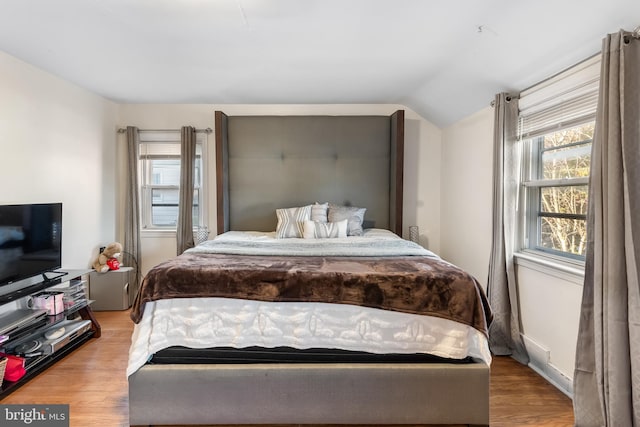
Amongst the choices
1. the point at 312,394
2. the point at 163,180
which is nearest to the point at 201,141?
the point at 163,180

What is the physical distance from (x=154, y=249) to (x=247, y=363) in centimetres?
270

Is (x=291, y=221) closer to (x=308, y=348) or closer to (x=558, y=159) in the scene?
(x=308, y=348)

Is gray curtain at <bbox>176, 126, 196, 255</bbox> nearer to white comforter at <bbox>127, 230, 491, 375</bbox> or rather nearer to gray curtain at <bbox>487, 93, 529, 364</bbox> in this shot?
white comforter at <bbox>127, 230, 491, 375</bbox>

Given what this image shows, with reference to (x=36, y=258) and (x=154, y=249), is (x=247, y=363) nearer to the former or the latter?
(x=36, y=258)

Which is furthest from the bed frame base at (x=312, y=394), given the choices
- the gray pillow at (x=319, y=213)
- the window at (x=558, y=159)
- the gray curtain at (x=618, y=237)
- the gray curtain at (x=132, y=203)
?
the gray curtain at (x=132, y=203)

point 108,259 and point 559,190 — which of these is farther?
point 108,259

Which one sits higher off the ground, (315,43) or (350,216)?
(315,43)

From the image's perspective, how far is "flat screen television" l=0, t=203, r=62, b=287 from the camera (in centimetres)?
225

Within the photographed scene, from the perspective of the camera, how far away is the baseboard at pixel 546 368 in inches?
76.7

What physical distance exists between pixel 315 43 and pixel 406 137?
1814mm

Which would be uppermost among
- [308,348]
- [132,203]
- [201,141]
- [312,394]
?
[201,141]

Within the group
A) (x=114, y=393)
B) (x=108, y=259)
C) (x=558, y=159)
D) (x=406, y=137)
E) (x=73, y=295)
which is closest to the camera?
(x=114, y=393)

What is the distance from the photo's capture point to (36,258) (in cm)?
248

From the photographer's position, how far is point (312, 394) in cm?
162
